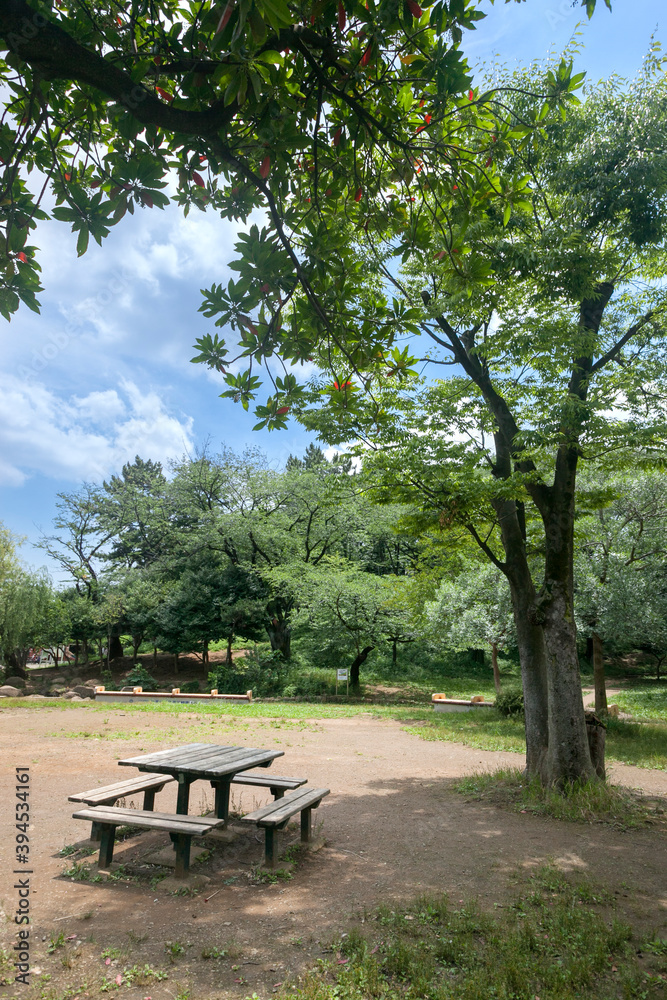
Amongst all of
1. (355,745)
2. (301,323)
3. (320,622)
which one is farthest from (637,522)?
(301,323)

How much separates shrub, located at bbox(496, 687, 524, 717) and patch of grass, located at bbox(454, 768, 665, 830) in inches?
311

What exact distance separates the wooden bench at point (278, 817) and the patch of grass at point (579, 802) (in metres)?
2.87

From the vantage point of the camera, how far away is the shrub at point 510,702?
15188 mm

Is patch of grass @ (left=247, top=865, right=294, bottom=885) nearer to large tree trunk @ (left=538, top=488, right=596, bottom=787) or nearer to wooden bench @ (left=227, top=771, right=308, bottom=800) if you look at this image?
wooden bench @ (left=227, top=771, right=308, bottom=800)

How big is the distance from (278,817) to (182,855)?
2.54 feet

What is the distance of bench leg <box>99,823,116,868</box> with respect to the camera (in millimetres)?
4539

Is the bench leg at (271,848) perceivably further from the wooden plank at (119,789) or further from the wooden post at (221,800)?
the wooden plank at (119,789)

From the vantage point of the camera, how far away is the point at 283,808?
4797mm

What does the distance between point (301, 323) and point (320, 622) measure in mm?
19764

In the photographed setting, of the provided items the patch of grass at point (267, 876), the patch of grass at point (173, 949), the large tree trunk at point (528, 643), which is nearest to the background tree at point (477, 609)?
the large tree trunk at point (528, 643)

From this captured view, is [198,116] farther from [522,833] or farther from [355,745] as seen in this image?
[355,745]

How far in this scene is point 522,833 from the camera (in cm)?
578

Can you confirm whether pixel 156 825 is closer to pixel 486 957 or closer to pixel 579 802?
pixel 486 957

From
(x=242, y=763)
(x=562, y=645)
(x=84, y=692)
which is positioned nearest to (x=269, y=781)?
(x=242, y=763)
